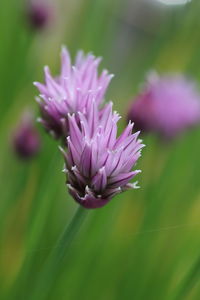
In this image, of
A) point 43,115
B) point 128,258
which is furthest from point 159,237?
point 43,115

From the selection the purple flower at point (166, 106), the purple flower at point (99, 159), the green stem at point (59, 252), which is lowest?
the green stem at point (59, 252)

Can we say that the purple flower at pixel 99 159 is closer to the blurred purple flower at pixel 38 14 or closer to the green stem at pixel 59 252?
the green stem at pixel 59 252

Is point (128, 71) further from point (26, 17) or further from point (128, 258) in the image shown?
point (128, 258)

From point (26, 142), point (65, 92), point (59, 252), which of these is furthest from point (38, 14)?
point (59, 252)

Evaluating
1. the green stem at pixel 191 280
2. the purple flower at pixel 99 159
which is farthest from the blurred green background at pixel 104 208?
the purple flower at pixel 99 159

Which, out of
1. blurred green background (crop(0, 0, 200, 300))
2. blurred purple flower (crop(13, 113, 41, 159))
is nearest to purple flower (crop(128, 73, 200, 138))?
blurred green background (crop(0, 0, 200, 300))

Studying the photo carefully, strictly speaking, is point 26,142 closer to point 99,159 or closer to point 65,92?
point 65,92
